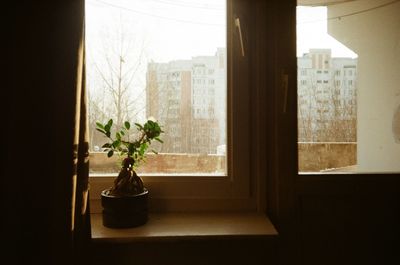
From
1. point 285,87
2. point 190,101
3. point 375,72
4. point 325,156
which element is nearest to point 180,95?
point 190,101

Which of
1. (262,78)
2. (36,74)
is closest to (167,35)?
(262,78)

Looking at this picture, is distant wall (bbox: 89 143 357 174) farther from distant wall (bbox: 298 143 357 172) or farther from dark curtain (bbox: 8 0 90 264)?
dark curtain (bbox: 8 0 90 264)

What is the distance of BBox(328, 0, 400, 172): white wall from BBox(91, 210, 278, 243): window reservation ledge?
1.81ft

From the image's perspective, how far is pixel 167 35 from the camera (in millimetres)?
1455

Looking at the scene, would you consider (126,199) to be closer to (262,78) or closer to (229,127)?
(229,127)

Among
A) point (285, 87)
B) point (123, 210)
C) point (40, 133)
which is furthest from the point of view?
point (285, 87)

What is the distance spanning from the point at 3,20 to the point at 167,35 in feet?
2.02

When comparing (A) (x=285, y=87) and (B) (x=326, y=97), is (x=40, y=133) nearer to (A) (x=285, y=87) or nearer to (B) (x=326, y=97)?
(A) (x=285, y=87)

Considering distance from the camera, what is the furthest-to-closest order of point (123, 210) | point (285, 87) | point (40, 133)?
point (285, 87) < point (123, 210) < point (40, 133)

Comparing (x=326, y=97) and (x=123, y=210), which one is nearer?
(x=123, y=210)

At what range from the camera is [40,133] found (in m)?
1.08

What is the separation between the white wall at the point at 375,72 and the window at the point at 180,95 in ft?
1.59

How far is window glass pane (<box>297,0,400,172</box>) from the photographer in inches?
56.3

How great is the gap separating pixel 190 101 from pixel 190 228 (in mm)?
525
